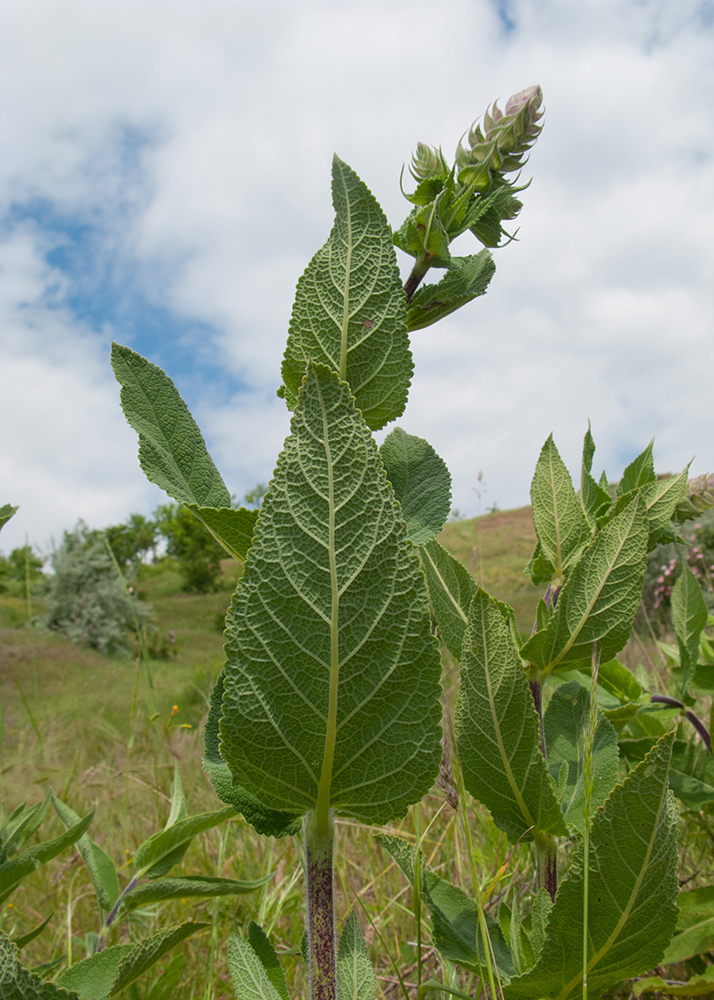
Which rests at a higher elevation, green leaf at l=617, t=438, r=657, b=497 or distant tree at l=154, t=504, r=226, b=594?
distant tree at l=154, t=504, r=226, b=594

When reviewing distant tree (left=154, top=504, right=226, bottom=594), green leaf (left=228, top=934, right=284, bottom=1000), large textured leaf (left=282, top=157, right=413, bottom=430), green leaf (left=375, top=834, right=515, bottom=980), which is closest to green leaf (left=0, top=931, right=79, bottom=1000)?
green leaf (left=228, top=934, right=284, bottom=1000)

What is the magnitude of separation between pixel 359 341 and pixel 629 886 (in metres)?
0.70

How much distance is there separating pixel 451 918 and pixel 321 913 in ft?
1.31

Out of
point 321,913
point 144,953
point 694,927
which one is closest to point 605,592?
point 321,913

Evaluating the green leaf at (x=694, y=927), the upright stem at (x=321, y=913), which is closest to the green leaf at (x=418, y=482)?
the upright stem at (x=321, y=913)

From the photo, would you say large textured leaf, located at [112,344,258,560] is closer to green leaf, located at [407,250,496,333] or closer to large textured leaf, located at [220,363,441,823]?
large textured leaf, located at [220,363,441,823]

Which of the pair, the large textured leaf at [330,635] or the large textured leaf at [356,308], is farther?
the large textured leaf at [356,308]

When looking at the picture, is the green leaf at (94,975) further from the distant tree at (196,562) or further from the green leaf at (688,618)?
the distant tree at (196,562)

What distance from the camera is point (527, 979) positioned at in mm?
826

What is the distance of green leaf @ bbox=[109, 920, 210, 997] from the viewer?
94 centimetres

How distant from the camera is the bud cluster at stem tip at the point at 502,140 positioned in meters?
0.90

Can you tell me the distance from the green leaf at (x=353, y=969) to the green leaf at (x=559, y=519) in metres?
0.60

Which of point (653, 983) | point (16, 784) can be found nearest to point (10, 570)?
point (16, 784)

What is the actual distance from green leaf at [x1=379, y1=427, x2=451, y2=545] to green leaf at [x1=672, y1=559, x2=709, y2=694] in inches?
37.3
